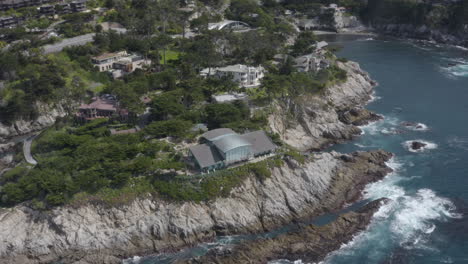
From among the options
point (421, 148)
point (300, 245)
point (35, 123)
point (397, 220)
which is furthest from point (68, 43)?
point (397, 220)

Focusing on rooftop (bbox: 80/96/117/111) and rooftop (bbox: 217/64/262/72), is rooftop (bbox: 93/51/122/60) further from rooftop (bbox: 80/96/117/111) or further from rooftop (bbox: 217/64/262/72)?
rooftop (bbox: 217/64/262/72)

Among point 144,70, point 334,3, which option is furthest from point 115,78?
point 334,3

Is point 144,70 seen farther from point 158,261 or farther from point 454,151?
point 454,151

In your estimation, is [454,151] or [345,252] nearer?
[345,252]

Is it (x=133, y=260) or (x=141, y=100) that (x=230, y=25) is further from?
(x=133, y=260)

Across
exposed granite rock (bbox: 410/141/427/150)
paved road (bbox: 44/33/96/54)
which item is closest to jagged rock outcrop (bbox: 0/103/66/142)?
paved road (bbox: 44/33/96/54)

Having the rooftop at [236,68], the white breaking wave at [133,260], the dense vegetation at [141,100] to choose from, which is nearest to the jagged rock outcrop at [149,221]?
the white breaking wave at [133,260]

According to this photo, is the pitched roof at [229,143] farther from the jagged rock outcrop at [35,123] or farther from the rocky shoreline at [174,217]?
the jagged rock outcrop at [35,123]
